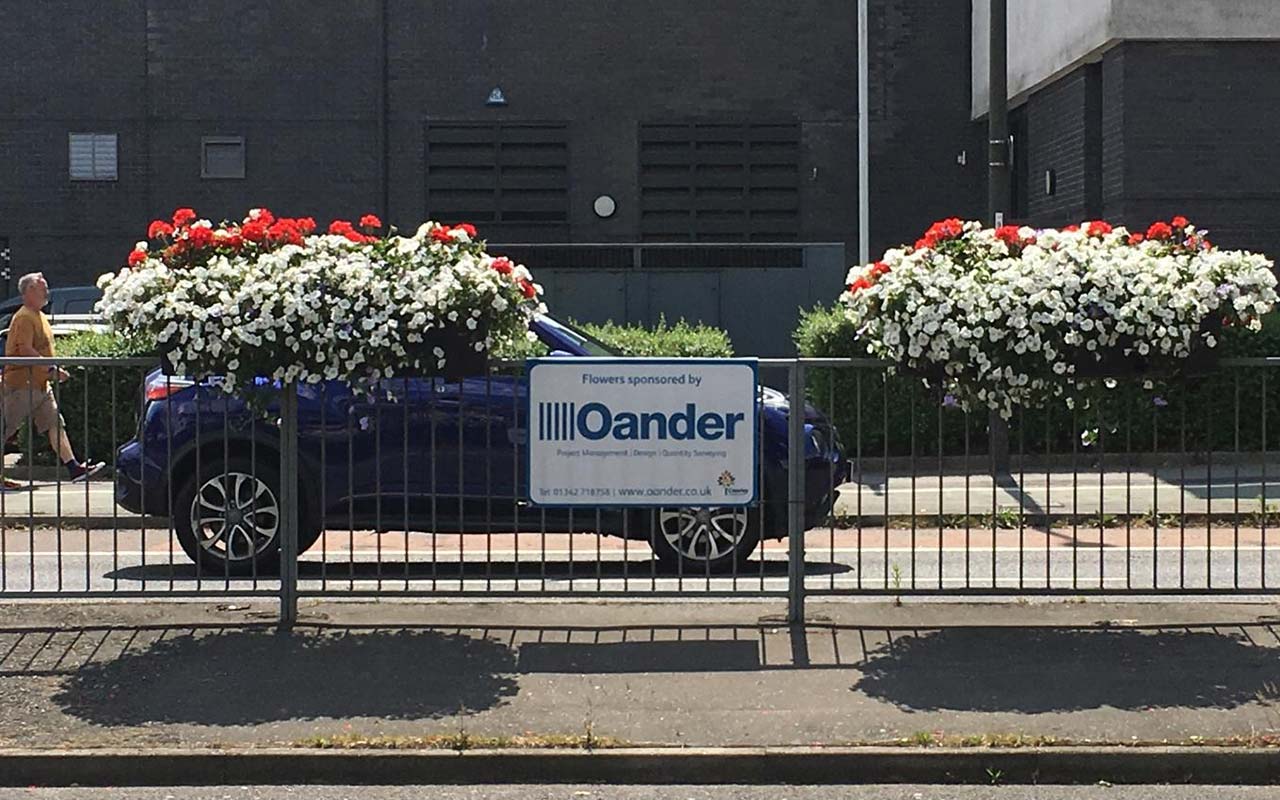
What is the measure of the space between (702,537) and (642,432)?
1.68 meters

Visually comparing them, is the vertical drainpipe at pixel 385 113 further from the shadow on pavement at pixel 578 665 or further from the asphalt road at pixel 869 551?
the shadow on pavement at pixel 578 665

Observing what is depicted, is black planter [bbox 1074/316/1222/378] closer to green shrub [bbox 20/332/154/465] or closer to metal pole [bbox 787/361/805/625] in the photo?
metal pole [bbox 787/361/805/625]

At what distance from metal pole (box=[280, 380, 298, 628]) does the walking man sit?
1633 millimetres

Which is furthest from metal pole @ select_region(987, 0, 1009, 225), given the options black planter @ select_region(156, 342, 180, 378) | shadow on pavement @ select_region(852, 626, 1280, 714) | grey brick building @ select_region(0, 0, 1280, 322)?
grey brick building @ select_region(0, 0, 1280, 322)

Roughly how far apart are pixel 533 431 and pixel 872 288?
69.8 inches

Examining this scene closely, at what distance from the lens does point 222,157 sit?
28000 mm

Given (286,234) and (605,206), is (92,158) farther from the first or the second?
(286,234)

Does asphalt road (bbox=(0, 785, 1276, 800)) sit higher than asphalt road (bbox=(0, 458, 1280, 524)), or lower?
lower

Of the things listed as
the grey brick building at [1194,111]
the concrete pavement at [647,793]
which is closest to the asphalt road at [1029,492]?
the concrete pavement at [647,793]

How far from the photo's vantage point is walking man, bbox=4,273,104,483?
1095cm

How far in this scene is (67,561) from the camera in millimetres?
11680

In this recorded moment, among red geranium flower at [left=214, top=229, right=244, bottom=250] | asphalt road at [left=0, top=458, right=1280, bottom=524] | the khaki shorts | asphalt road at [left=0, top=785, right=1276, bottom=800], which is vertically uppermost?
red geranium flower at [left=214, top=229, right=244, bottom=250]

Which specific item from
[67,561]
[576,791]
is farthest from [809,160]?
[576,791]

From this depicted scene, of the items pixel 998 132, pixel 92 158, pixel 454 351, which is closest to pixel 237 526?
pixel 454 351
